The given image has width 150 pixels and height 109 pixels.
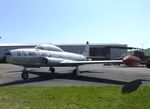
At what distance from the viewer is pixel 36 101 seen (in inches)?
389

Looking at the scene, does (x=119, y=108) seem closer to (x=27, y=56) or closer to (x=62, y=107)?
(x=62, y=107)

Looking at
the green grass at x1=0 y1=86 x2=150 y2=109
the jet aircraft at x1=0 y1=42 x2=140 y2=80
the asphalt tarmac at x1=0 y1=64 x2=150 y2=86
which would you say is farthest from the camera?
the jet aircraft at x1=0 y1=42 x2=140 y2=80

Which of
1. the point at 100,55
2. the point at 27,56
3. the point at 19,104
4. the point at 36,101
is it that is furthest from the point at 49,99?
the point at 100,55

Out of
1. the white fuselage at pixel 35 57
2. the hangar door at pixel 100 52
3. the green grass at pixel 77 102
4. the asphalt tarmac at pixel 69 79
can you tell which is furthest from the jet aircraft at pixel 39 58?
the hangar door at pixel 100 52

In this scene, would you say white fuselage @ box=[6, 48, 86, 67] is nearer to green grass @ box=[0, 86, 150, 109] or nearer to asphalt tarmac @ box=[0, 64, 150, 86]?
asphalt tarmac @ box=[0, 64, 150, 86]

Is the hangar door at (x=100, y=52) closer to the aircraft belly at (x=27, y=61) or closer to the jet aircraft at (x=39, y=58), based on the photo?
the jet aircraft at (x=39, y=58)

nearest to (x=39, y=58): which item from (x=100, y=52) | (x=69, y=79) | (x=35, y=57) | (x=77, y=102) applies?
(x=35, y=57)

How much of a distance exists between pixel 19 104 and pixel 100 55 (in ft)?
228

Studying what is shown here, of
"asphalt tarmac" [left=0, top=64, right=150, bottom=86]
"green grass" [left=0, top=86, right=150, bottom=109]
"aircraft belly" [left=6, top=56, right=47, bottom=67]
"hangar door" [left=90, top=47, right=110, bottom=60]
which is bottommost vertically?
"hangar door" [left=90, top=47, right=110, bottom=60]

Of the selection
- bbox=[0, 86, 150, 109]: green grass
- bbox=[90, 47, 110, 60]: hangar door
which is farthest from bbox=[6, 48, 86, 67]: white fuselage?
bbox=[90, 47, 110, 60]: hangar door

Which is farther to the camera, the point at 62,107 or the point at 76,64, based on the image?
the point at 76,64

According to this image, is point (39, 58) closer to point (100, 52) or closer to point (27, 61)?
point (27, 61)

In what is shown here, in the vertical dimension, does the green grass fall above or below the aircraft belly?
below

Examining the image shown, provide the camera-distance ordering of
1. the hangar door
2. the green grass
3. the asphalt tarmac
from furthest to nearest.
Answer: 1. the hangar door
2. the asphalt tarmac
3. the green grass
